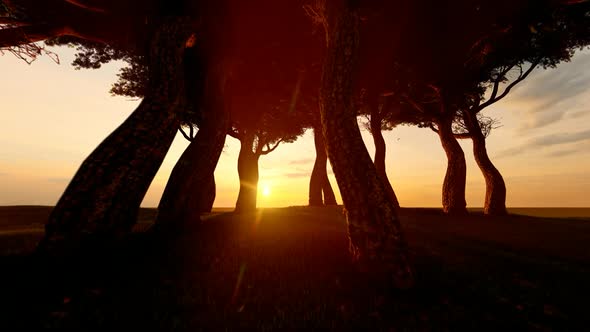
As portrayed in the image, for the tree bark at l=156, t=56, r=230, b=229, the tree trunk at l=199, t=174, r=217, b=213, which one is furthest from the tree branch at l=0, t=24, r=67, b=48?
the tree trunk at l=199, t=174, r=217, b=213

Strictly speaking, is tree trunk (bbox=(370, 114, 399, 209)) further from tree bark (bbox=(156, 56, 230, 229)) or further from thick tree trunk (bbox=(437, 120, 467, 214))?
tree bark (bbox=(156, 56, 230, 229))

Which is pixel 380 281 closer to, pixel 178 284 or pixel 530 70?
pixel 178 284

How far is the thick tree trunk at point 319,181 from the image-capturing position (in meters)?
28.3

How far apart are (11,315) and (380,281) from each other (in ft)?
19.1

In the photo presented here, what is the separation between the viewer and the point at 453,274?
8.01 m

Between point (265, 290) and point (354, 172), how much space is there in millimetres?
2919

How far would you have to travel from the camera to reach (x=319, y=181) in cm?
2852

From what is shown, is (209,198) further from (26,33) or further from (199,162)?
(26,33)

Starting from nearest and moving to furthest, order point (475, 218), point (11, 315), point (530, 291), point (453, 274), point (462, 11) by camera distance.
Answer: point (11, 315), point (530, 291), point (453, 274), point (462, 11), point (475, 218)

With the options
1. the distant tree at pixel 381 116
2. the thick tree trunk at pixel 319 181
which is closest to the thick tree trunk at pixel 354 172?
the distant tree at pixel 381 116

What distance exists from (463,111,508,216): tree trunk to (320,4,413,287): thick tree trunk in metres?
21.4

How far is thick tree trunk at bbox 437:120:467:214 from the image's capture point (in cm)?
2366

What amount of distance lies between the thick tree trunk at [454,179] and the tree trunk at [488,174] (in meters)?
2.10

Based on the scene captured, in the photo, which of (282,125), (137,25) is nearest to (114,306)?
(137,25)
